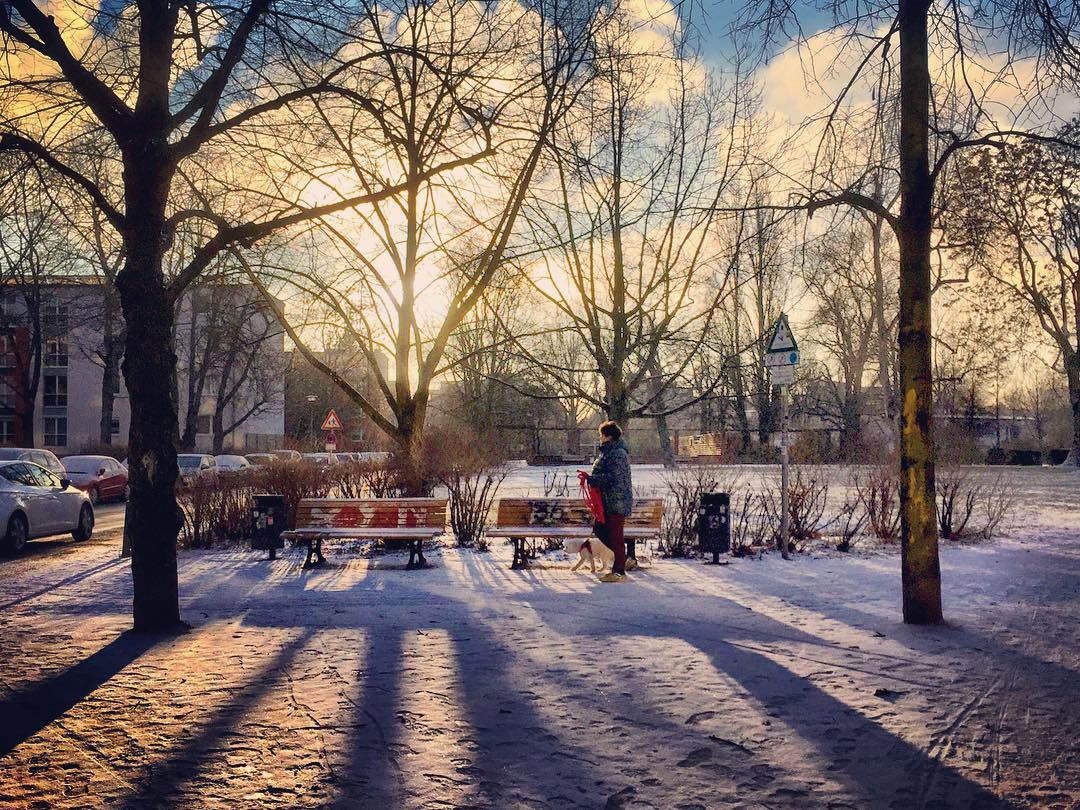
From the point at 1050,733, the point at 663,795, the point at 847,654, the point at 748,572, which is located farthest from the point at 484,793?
the point at 748,572

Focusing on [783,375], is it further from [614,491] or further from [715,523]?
[614,491]

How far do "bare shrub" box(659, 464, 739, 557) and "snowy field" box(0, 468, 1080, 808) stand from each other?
10.1ft

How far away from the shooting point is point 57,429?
6600cm

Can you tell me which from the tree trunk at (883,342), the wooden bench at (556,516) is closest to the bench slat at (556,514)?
the wooden bench at (556,516)

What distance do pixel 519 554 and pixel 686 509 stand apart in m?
2.76

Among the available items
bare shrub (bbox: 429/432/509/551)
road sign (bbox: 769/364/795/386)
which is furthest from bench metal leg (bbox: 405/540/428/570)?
road sign (bbox: 769/364/795/386)

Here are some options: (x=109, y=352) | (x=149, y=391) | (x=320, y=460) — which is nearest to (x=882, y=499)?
(x=320, y=460)

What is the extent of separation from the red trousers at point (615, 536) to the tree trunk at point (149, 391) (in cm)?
514

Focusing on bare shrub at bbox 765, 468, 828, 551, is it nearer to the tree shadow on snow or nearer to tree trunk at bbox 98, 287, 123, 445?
the tree shadow on snow

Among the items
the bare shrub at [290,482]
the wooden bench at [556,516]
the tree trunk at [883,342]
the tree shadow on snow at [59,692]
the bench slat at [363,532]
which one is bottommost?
the tree shadow on snow at [59,692]

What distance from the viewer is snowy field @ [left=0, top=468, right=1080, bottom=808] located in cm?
420

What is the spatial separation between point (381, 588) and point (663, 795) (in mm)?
6754

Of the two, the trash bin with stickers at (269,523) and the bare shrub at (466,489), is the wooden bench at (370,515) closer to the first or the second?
the trash bin with stickers at (269,523)

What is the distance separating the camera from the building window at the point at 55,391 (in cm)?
6562
